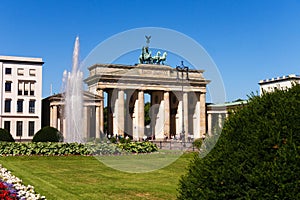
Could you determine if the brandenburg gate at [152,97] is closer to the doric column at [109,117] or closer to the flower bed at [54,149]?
the doric column at [109,117]

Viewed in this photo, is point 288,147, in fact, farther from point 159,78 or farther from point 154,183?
point 159,78

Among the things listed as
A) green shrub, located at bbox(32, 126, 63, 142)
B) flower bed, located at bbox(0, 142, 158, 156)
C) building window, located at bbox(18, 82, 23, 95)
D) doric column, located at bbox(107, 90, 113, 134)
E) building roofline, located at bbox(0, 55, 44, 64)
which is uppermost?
building roofline, located at bbox(0, 55, 44, 64)

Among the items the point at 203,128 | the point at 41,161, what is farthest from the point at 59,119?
the point at 41,161

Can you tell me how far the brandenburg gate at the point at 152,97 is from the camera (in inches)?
2980

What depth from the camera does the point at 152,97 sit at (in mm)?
88188

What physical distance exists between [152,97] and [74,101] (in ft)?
157

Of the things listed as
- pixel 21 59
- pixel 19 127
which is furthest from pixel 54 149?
pixel 21 59

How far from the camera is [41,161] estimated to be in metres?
26.8

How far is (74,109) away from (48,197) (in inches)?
1159

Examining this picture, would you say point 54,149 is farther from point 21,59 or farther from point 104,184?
point 21,59

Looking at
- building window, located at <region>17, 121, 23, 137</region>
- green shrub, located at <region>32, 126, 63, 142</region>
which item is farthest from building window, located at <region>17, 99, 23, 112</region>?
green shrub, located at <region>32, 126, 63, 142</region>

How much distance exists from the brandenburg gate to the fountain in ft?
90.1

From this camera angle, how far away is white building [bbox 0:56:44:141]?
70438 mm

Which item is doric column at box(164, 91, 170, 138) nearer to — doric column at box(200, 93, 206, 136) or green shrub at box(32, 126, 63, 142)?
doric column at box(200, 93, 206, 136)
